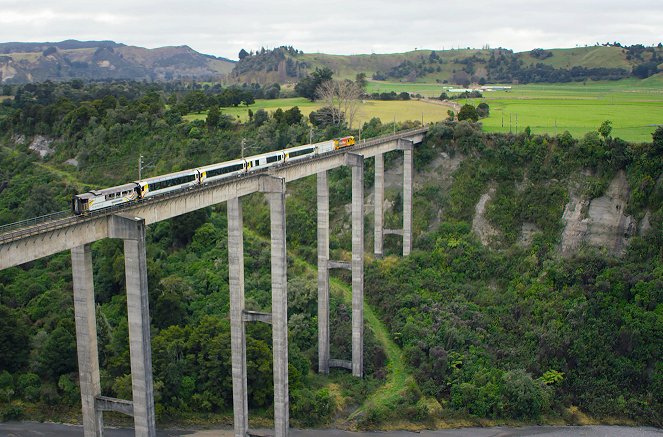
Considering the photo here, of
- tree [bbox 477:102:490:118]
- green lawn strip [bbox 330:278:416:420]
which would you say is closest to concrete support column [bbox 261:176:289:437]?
green lawn strip [bbox 330:278:416:420]

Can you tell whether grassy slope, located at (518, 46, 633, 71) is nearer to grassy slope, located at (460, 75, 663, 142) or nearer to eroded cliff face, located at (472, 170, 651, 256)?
grassy slope, located at (460, 75, 663, 142)

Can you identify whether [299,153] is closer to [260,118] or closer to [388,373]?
[388,373]

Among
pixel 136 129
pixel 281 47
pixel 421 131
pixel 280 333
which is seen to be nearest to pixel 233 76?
pixel 281 47

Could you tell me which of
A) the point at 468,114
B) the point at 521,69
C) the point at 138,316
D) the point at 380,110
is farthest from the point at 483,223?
the point at 521,69

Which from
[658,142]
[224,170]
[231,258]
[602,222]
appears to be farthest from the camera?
[602,222]

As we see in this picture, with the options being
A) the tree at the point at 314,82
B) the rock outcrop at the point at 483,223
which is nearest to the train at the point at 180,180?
the rock outcrop at the point at 483,223

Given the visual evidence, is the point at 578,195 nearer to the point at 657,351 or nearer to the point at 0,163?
the point at 657,351

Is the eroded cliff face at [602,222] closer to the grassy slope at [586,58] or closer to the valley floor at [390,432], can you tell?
the valley floor at [390,432]
